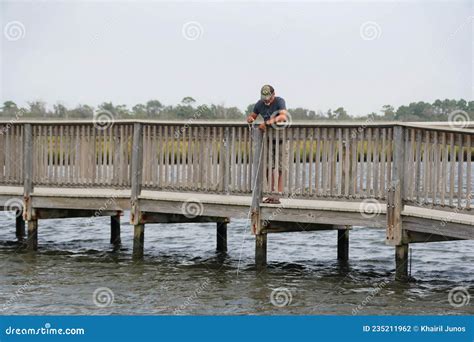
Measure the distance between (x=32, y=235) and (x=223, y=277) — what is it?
4650mm

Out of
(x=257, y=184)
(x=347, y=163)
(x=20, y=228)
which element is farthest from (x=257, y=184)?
(x=20, y=228)

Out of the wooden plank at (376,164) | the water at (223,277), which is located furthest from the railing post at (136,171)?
the wooden plank at (376,164)

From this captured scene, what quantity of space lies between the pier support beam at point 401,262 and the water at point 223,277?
0.57 ft

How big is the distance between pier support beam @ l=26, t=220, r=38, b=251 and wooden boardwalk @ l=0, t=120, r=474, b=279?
0.03 meters

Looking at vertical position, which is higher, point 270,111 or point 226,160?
point 270,111

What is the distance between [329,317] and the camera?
15.7 m

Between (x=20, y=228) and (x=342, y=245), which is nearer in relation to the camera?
(x=342, y=245)

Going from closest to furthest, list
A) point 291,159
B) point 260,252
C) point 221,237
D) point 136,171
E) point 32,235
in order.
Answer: point 291,159 → point 260,252 → point 136,171 → point 32,235 → point 221,237

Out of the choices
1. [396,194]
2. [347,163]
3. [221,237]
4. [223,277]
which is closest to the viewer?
[396,194]

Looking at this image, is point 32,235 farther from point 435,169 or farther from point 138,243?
point 435,169

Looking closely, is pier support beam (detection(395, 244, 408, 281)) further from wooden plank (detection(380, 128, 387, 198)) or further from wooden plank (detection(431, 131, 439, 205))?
wooden plank (detection(431, 131, 439, 205))

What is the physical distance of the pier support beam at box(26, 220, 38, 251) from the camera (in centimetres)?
2162

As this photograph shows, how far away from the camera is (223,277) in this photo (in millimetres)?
19141

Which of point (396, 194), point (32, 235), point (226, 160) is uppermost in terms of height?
point (226, 160)
